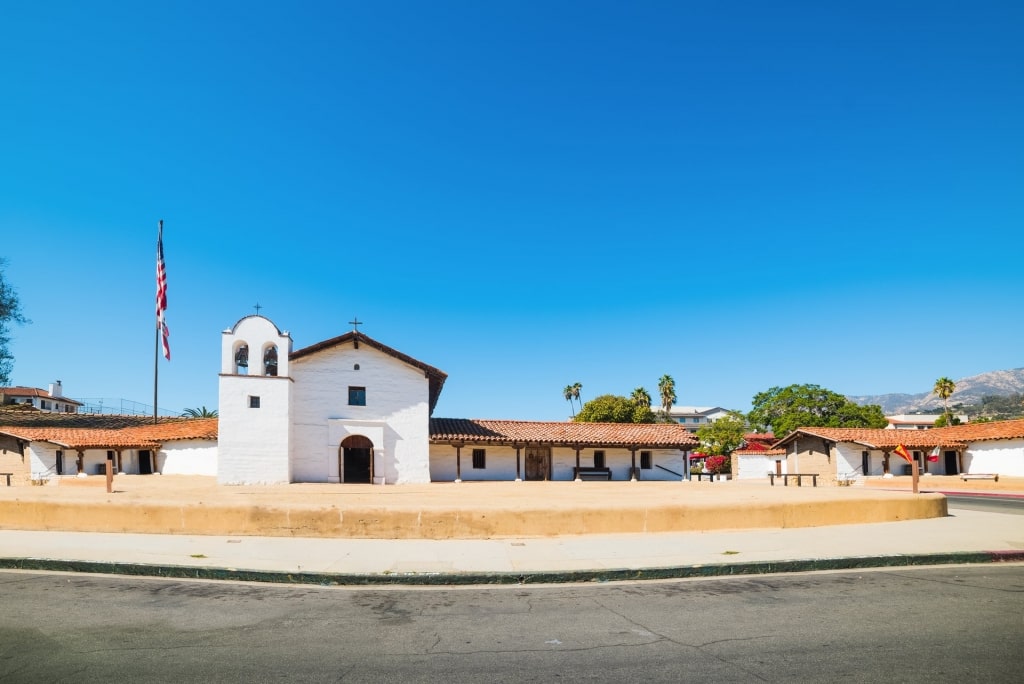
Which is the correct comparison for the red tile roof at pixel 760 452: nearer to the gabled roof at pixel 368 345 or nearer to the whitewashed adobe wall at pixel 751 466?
the whitewashed adobe wall at pixel 751 466

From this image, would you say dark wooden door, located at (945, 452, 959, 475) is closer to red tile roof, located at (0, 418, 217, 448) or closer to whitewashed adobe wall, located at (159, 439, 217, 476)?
whitewashed adobe wall, located at (159, 439, 217, 476)

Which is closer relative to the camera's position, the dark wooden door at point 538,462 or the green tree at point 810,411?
the dark wooden door at point 538,462

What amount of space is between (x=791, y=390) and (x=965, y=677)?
2507 inches

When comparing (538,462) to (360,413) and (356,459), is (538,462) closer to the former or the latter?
(356,459)

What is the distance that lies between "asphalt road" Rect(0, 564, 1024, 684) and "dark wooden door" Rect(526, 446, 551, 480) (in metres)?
25.2

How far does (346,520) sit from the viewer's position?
37.3 ft

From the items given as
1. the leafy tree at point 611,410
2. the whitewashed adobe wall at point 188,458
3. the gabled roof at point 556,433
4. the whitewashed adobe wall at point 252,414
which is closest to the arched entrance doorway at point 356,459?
the whitewashed adobe wall at point 252,414

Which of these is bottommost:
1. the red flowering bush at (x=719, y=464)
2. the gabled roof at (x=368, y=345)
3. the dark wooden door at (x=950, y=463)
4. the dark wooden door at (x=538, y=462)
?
the red flowering bush at (x=719, y=464)

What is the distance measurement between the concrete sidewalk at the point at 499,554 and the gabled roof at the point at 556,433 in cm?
2045

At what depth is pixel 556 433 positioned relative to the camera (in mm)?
34094

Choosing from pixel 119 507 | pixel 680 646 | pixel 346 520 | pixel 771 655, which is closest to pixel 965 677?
pixel 771 655

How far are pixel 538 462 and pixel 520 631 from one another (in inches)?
1101

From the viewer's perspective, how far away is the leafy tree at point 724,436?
221ft

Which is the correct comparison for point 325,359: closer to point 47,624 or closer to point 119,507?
point 119,507
